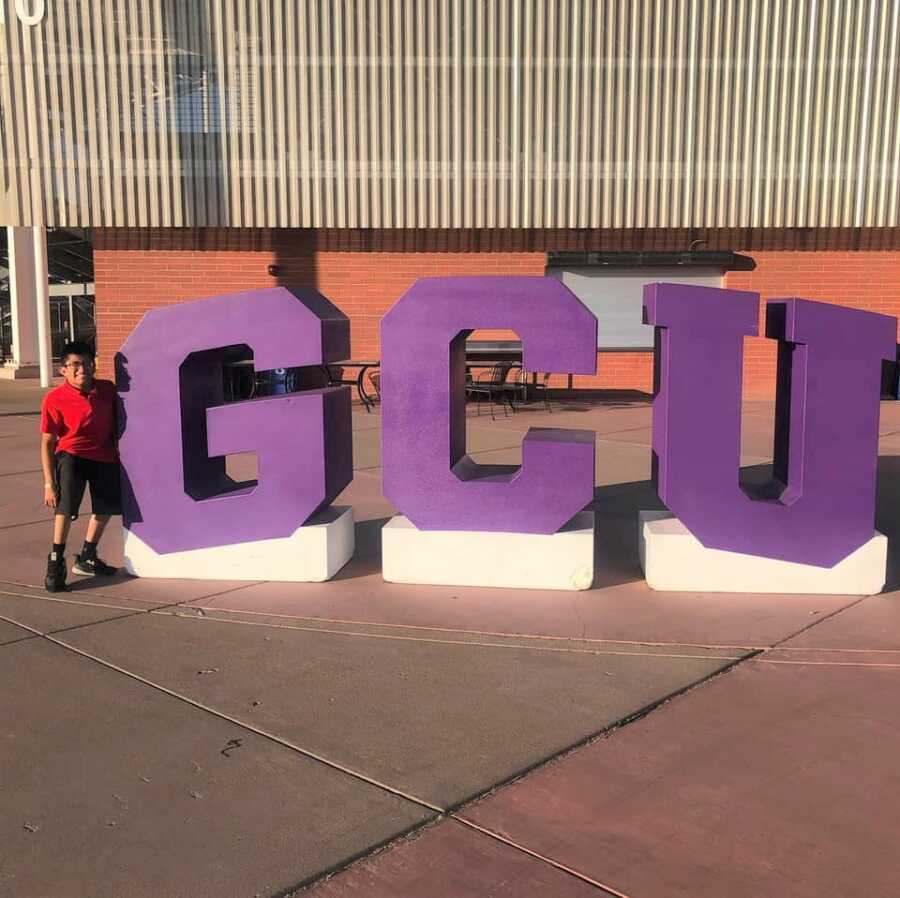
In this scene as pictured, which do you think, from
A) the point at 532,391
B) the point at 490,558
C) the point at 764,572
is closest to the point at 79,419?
the point at 490,558

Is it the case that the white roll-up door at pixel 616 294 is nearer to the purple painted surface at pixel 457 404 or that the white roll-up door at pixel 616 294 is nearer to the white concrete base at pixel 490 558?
the purple painted surface at pixel 457 404

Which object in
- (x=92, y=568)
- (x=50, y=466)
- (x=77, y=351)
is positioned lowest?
(x=92, y=568)

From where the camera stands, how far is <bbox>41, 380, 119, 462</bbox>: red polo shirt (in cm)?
548

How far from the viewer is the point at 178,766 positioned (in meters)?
3.35

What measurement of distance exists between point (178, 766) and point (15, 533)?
13.7 ft

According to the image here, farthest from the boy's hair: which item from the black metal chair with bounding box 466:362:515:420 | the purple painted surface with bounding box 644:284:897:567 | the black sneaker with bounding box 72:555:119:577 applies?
the black metal chair with bounding box 466:362:515:420

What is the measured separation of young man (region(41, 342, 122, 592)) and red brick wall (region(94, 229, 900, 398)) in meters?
9.62

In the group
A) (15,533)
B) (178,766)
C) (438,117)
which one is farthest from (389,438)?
(438,117)

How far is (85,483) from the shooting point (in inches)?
226

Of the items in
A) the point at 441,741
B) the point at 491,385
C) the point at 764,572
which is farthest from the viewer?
the point at 491,385

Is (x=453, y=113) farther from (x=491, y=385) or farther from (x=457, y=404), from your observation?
A: (x=457, y=404)

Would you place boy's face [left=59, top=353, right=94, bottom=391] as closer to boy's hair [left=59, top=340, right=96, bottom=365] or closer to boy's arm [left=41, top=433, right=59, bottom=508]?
boy's hair [left=59, top=340, right=96, bottom=365]

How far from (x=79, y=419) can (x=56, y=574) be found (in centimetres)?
88

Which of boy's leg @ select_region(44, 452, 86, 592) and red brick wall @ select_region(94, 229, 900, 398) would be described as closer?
boy's leg @ select_region(44, 452, 86, 592)
